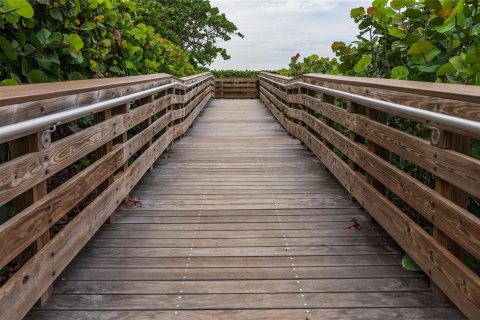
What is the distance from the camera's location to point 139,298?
2420 millimetres

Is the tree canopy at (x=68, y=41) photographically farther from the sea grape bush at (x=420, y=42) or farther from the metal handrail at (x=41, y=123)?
the sea grape bush at (x=420, y=42)

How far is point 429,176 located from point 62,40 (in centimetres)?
262

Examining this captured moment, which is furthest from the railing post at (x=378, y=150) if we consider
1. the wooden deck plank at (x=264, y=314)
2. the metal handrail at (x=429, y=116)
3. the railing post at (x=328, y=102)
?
the railing post at (x=328, y=102)

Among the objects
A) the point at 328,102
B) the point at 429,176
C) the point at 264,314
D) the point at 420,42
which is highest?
the point at 420,42

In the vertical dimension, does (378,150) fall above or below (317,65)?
below

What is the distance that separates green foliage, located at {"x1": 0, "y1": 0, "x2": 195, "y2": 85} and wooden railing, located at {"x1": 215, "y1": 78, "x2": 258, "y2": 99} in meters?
15.9

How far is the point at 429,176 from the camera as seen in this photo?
129 inches

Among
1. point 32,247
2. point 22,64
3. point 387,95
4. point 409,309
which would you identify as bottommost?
point 409,309

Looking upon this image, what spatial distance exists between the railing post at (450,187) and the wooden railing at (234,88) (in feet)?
63.2

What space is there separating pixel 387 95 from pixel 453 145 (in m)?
0.82

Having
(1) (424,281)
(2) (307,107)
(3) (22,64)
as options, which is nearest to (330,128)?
(2) (307,107)

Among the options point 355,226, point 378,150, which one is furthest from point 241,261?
point 378,150

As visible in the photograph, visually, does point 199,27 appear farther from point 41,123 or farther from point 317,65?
point 41,123

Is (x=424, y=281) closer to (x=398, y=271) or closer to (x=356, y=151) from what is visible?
(x=398, y=271)
